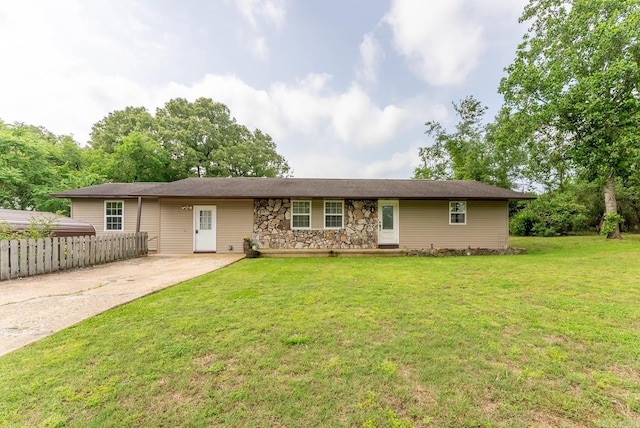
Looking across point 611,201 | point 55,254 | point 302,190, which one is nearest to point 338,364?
point 55,254

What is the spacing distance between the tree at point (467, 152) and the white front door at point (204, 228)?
1818 cm

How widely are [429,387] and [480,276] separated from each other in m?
4.99

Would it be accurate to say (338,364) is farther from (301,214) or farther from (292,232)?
(301,214)

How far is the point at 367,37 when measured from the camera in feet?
46.6

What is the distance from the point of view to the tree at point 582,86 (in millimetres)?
12320

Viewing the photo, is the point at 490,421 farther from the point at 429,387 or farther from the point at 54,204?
the point at 54,204

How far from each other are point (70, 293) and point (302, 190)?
7.55 m

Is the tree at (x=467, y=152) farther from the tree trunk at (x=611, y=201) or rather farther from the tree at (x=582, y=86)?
the tree trunk at (x=611, y=201)

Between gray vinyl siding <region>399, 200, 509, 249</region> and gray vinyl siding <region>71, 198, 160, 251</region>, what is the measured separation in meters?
10.3

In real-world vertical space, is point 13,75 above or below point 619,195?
above

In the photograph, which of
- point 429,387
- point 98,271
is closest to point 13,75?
point 98,271

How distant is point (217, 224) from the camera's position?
10984 mm

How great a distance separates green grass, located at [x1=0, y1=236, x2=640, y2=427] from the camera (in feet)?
6.09

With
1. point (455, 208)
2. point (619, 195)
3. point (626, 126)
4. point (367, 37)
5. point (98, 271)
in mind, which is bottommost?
point (98, 271)
